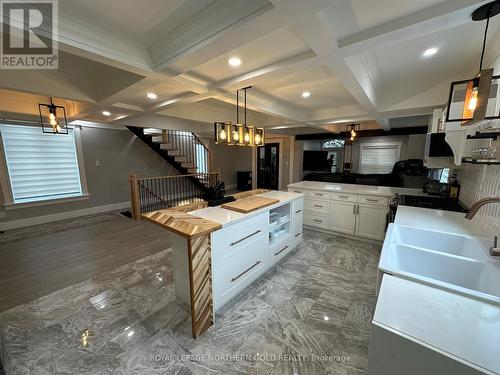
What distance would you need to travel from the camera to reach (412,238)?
5.70 feet

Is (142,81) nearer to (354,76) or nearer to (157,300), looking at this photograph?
(354,76)

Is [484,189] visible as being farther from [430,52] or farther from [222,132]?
[222,132]

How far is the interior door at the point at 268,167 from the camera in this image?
8.66 metres

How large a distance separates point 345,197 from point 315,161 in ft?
16.1

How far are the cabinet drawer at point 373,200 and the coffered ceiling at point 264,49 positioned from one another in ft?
4.80

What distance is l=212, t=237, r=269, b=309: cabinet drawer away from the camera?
1863 millimetres

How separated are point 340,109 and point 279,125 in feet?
4.92

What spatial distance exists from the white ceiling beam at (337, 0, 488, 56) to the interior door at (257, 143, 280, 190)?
23.3 ft

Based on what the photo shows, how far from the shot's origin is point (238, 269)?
2.06 meters

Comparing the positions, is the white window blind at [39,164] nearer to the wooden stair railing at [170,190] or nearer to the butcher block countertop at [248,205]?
the wooden stair railing at [170,190]

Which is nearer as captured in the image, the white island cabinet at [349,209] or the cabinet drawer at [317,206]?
the white island cabinet at [349,209]

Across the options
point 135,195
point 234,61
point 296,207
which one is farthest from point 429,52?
point 135,195

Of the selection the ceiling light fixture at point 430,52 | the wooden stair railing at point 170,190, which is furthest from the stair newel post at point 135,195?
the ceiling light fixture at point 430,52

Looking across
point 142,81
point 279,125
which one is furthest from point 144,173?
point 142,81
